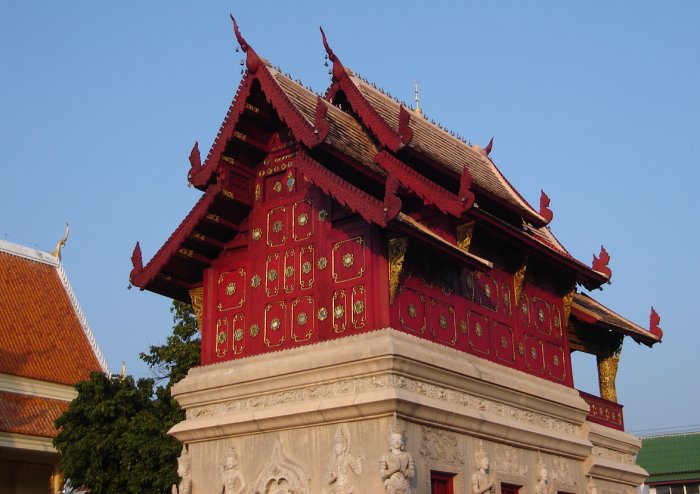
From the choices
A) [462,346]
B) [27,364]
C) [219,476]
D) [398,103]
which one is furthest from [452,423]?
[27,364]

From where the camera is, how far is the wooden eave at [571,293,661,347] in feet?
64.7

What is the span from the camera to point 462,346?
15328 millimetres

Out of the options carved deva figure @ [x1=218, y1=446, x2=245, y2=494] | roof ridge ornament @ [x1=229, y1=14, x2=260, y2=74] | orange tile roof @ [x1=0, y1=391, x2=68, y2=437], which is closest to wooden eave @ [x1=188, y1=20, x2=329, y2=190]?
roof ridge ornament @ [x1=229, y1=14, x2=260, y2=74]

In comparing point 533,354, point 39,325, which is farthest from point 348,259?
point 39,325

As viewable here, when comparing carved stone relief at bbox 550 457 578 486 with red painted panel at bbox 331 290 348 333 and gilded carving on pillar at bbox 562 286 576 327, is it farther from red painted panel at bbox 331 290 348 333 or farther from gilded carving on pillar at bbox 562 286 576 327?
red painted panel at bbox 331 290 348 333

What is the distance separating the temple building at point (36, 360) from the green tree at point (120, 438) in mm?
8518

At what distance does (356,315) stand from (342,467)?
2321 mm

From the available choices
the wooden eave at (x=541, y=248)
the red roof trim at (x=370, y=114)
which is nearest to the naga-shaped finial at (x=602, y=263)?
the wooden eave at (x=541, y=248)

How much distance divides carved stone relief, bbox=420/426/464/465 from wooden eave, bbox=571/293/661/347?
6.41m

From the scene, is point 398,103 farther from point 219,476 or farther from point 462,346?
point 219,476

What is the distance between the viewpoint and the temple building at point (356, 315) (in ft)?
44.9

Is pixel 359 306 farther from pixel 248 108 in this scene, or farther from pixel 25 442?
pixel 25 442

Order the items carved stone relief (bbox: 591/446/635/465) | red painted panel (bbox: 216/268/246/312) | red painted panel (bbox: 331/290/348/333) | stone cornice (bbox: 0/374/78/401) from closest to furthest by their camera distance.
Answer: red painted panel (bbox: 331/290/348/333) → red painted panel (bbox: 216/268/246/312) → carved stone relief (bbox: 591/446/635/465) → stone cornice (bbox: 0/374/78/401)

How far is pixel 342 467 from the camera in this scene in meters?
13.4
